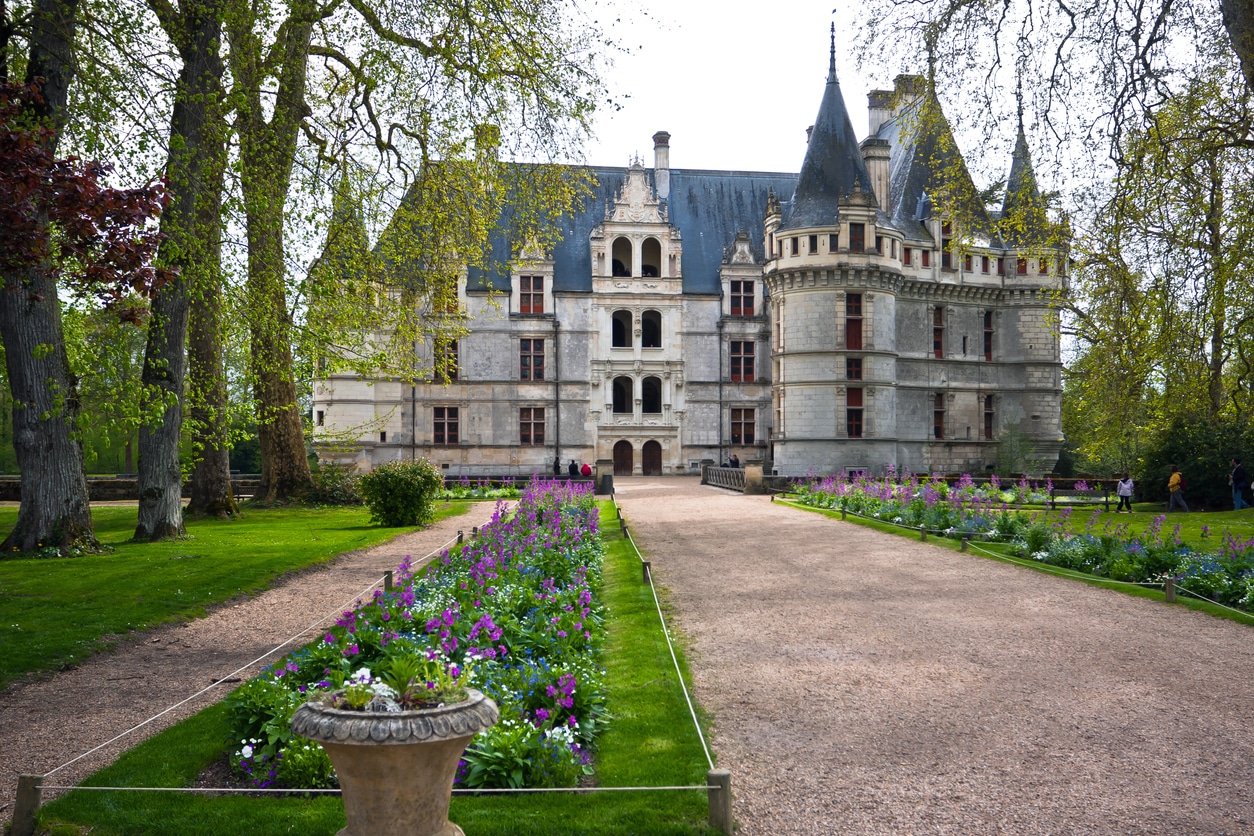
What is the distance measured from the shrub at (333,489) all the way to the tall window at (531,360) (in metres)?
16.4

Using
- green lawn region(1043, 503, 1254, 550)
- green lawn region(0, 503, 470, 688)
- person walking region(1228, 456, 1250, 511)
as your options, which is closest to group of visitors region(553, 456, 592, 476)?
green lawn region(0, 503, 470, 688)

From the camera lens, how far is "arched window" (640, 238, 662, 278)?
43.1 meters

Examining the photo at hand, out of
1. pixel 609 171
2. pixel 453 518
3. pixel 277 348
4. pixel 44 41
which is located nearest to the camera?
pixel 44 41

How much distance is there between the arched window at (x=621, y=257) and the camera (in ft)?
144

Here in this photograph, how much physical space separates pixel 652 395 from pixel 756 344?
5.59 m

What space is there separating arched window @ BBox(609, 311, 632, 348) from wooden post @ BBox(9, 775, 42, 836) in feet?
130

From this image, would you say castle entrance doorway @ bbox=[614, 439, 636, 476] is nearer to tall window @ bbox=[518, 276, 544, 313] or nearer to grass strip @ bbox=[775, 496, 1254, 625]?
tall window @ bbox=[518, 276, 544, 313]

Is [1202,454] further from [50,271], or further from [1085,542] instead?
[50,271]

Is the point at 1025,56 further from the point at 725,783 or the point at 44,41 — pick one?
the point at 44,41

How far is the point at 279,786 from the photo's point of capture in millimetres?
5320

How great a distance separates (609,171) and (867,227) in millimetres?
14412

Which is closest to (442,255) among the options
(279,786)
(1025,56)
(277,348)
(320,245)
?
(320,245)

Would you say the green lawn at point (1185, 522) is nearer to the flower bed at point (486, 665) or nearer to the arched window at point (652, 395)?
the flower bed at point (486, 665)

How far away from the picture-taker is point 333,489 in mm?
25938
